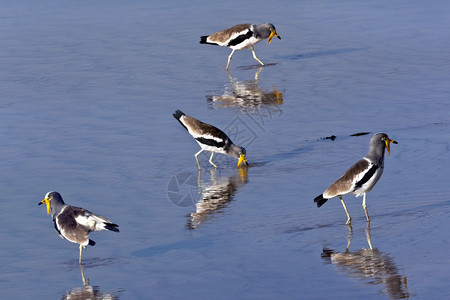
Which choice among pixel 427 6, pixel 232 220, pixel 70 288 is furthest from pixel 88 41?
pixel 70 288

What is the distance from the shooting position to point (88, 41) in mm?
28000

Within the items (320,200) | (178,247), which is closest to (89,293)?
(178,247)

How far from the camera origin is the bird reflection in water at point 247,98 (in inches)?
787

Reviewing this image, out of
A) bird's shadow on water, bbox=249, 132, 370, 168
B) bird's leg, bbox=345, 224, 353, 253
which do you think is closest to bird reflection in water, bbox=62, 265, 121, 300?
bird's leg, bbox=345, 224, 353, 253

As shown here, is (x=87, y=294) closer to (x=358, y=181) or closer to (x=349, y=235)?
(x=349, y=235)

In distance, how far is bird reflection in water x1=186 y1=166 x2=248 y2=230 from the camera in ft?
43.3

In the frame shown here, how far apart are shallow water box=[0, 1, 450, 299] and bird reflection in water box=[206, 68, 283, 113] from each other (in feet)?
0.20

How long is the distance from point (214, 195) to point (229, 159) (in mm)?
2842

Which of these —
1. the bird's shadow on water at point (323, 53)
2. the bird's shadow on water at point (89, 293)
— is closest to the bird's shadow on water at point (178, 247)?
the bird's shadow on water at point (89, 293)

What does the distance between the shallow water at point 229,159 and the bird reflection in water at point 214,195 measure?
0.04 metres

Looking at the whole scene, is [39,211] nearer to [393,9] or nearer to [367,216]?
[367,216]

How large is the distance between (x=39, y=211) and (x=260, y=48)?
48.4 feet

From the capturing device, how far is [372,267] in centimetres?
1076

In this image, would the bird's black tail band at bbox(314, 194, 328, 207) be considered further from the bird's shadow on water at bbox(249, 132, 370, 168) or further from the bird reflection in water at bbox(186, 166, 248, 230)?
the bird's shadow on water at bbox(249, 132, 370, 168)
